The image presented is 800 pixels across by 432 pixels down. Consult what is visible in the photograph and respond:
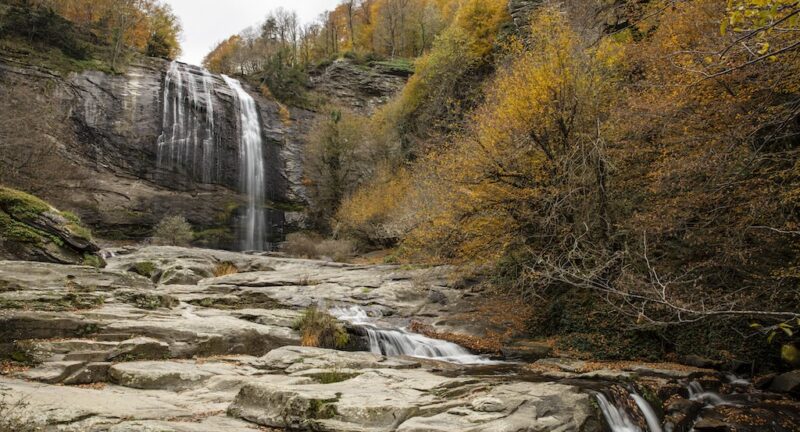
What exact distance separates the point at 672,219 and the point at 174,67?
36916 millimetres

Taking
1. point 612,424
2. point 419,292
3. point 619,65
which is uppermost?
point 619,65

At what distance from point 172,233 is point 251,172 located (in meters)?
9.01

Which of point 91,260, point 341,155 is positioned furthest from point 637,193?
point 341,155

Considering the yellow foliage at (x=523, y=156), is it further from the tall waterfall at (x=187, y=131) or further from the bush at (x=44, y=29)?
the bush at (x=44, y=29)

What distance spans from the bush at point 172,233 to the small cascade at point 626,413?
86.9 feet

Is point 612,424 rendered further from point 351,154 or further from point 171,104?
point 171,104

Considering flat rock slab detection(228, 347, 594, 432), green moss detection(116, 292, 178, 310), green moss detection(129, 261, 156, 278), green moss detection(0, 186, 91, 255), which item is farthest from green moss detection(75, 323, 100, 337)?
green moss detection(129, 261, 156, 278)

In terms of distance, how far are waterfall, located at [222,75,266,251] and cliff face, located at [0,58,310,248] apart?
0.45m

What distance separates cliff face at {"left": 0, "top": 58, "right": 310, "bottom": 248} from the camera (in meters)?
28.8

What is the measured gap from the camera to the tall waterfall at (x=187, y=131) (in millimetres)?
32375

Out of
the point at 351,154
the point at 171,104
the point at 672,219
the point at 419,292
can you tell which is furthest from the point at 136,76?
the point at 672,219

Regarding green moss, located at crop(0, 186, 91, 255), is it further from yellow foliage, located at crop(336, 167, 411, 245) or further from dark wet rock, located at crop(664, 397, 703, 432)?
yellow foliage, located at crop(336, 167, 411, 245)

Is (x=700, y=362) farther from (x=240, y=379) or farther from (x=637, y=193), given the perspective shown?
(x=240, y=379)

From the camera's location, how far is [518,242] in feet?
38.3
